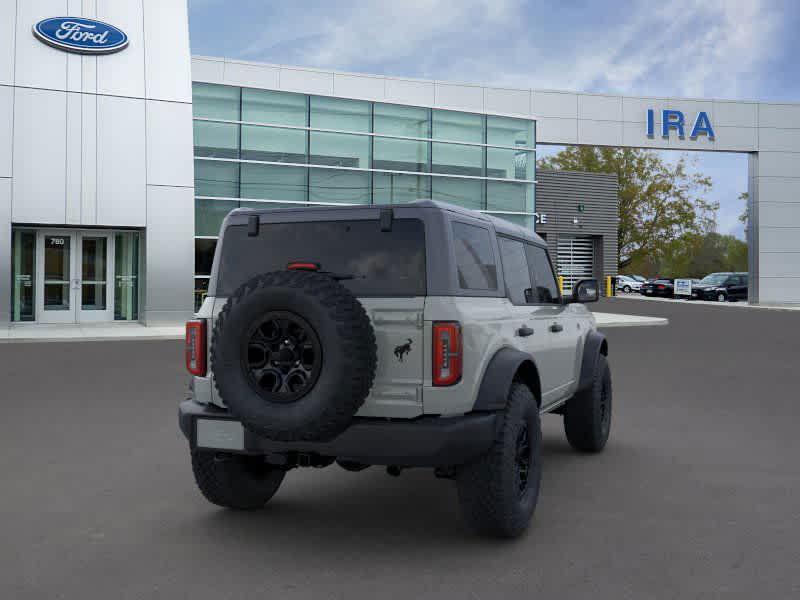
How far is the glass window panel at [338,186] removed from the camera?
29.0 m

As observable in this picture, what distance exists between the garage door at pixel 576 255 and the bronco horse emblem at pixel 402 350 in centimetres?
5096

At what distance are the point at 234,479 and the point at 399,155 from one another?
2596cm

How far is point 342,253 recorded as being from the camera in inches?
189

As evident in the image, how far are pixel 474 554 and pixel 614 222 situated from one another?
52907 millimetres

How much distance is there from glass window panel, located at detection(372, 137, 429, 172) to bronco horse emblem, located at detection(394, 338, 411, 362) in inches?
1021

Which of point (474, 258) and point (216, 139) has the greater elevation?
point (216, 139)

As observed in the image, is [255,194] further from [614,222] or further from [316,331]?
[614,222]

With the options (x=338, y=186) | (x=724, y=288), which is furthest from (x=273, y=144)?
(x=724, y=288)

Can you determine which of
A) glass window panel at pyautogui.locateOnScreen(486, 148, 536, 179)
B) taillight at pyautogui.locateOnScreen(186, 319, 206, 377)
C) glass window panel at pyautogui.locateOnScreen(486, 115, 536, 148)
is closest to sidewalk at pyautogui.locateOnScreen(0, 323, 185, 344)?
glass window panel at pyautogui.locateOnScreen(486, 148, 536, 179)

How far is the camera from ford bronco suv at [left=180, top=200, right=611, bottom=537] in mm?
4309

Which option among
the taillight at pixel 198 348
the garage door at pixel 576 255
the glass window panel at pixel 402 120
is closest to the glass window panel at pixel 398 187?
the glass window panel at pixel 402 120

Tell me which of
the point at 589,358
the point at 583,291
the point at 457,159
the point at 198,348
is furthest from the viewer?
the point at 457,159

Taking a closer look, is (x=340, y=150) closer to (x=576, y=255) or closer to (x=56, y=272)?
(x=56, y=272)

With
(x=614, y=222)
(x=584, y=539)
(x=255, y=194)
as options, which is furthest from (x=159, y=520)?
(x=614, y=222)
